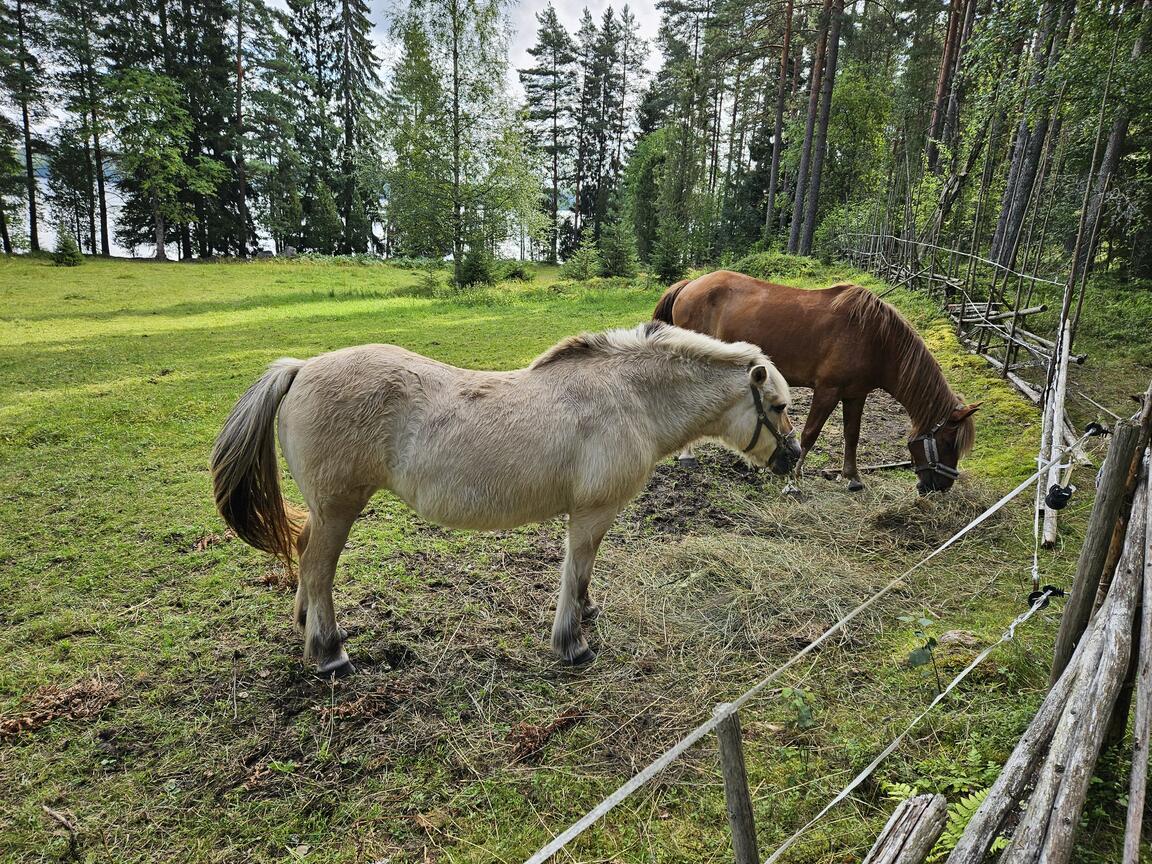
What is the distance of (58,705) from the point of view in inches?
107

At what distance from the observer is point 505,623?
3559 millimetres

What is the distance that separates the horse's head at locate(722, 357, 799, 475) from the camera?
338cm

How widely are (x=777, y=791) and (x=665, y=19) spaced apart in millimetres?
42435

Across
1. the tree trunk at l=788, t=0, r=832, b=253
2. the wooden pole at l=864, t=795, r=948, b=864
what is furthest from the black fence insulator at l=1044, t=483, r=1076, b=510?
the tree trunk at l=788, t=0, r=832, b=253

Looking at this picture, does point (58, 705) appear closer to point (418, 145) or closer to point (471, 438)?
point (471, 438)

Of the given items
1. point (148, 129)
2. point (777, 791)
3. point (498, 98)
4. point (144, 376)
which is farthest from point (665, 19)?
point (777, 791)

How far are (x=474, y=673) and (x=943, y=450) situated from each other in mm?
4598

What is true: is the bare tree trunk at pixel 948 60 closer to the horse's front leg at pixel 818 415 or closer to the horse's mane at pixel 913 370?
the horse's mane at pixel 913 370

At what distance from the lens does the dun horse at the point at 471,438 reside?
286cm

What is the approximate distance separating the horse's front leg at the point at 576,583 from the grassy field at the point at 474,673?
0.39 feet

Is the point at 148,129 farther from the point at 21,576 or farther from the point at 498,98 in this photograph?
the point at 21,576

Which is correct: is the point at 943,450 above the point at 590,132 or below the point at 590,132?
below

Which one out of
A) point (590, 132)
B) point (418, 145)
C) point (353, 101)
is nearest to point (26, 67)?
point (353, 101)

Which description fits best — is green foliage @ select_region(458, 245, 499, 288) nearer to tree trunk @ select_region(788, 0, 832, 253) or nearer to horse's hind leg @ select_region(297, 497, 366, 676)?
tree trunk @ select_region(788, 0, 832, 253)
